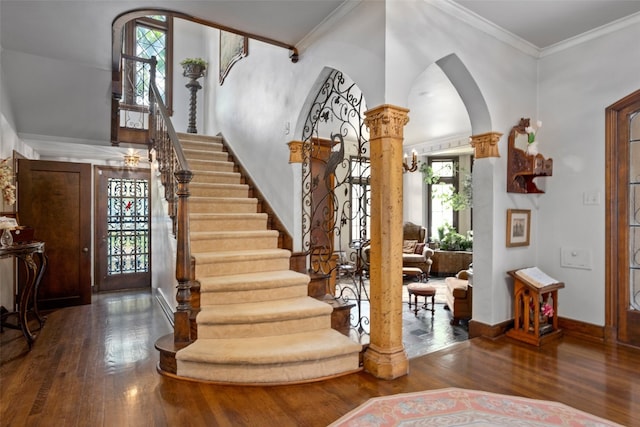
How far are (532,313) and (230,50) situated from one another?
5.66 meters

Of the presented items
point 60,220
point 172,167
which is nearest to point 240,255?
point 172,167

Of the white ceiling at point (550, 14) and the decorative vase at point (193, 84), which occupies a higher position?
the decorative vase at point (193, 84)

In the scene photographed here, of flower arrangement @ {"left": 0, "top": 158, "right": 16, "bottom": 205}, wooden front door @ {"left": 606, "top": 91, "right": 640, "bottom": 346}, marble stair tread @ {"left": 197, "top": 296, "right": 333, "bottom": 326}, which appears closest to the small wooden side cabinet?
wooden front door @ {"left": 606, "top": 91, "right": 640, "bottom": 346}

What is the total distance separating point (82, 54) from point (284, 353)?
12.5 ft

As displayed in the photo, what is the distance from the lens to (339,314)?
3158mm

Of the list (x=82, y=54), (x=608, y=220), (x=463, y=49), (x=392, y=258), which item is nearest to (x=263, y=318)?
(x=392, y=258)

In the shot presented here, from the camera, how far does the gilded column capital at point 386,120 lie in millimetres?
2615

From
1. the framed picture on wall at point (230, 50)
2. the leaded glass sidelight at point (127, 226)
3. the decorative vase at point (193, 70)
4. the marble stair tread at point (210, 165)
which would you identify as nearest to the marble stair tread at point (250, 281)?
the marble stair tread at point (210, 165)

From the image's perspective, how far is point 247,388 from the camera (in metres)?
2.48

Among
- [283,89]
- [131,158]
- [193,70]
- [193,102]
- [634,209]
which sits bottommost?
[634,209]

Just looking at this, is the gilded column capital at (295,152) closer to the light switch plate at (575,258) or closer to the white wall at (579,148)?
the white wall at (579,148)

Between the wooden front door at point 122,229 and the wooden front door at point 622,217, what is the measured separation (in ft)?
21.3

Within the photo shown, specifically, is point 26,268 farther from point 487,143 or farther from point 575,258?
point 575,258

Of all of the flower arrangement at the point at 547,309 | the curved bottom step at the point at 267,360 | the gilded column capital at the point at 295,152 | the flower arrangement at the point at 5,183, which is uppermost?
the gilded column capital at the point at 295,152
